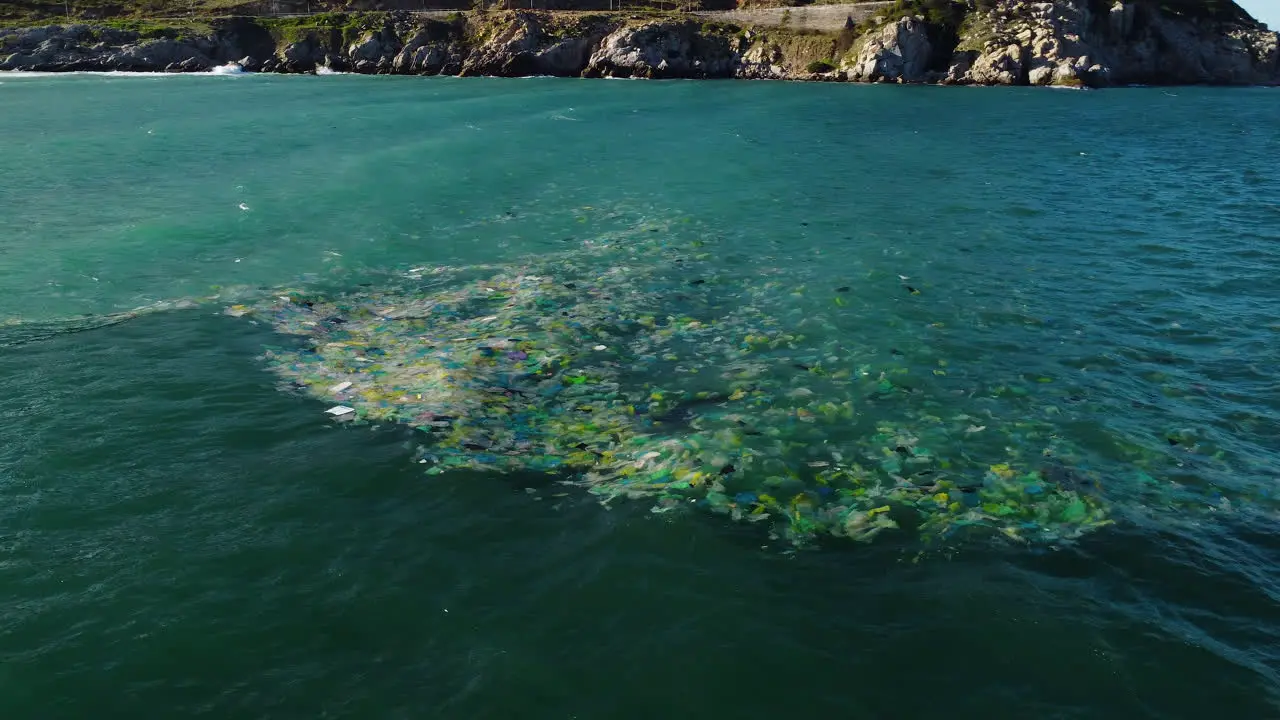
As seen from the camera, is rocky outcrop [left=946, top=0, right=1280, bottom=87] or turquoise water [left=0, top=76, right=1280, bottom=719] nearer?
turquoise water [left=0, top=76, right=1280, bottom=719]

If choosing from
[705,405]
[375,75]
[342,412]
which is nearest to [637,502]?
[705,405]

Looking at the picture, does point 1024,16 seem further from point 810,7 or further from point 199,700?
point 199,700

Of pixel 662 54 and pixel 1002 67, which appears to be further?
pixel 662 54

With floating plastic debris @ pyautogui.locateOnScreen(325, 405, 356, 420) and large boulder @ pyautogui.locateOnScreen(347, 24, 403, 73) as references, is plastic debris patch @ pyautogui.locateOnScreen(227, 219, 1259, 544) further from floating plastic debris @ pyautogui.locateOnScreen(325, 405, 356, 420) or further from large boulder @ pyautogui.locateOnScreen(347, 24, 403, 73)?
large boulder @ pyautogui.locateOnScreen(347, 24, 403, 73)

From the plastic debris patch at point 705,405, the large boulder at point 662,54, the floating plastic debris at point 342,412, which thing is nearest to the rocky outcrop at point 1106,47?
the large boulder at point 662,54

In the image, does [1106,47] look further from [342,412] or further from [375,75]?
[342,412]

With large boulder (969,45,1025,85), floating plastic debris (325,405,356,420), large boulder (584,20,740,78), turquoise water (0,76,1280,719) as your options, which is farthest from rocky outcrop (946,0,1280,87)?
floating plastic debris (325,405,356,420)
